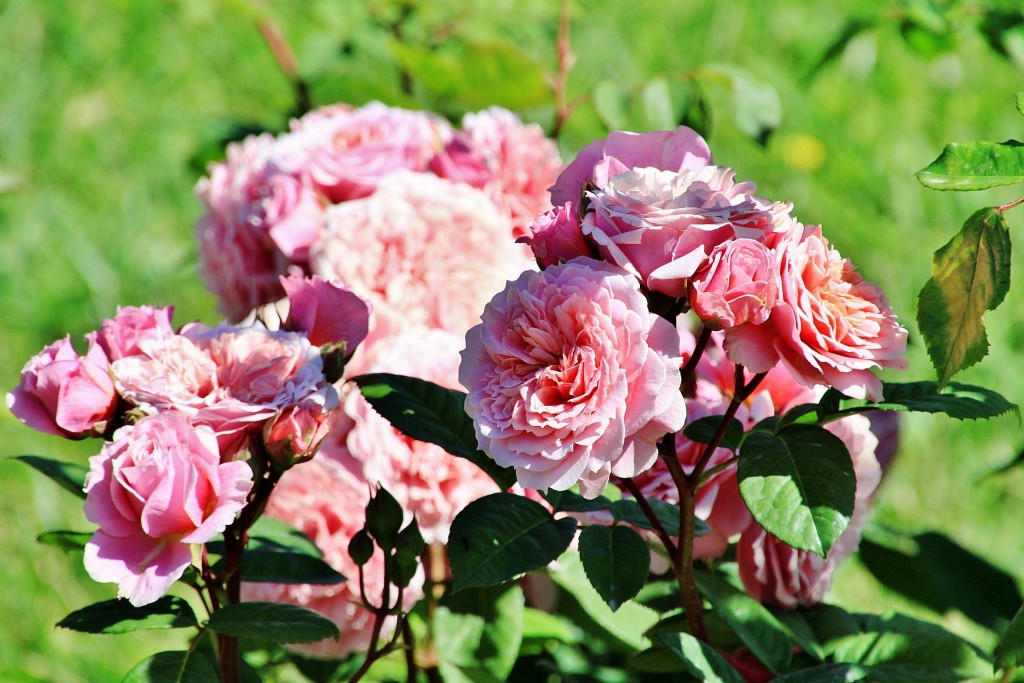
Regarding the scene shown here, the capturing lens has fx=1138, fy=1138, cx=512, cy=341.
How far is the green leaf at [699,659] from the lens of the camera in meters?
0.70

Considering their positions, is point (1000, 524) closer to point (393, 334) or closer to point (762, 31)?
point (393, 334)

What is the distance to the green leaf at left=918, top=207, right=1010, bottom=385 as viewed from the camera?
2.04 ft

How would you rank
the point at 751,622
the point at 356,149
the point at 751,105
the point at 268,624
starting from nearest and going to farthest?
the point at 268,624
the point at 751,622
the point at 356,149
the point at 751,105

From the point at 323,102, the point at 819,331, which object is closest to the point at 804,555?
the point at 819,331

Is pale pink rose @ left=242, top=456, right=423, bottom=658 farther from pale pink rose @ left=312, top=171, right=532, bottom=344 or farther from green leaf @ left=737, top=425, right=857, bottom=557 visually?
green leaf @ left=737, top=425, right=857, bottom=557

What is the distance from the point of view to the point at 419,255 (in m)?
1.11

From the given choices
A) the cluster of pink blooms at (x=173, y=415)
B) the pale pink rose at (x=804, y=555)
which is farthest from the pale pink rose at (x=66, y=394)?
the pale pink rose at (x=804, y=555)

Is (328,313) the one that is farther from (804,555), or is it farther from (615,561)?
(804,555)

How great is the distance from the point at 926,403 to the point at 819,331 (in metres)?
0.11

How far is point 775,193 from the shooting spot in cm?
247

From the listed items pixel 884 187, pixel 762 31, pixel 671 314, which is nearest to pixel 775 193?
pixel 884 187

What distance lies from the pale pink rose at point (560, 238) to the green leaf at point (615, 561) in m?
0.18

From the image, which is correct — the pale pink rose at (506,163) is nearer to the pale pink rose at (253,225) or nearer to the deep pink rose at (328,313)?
the pale pink rose at (253,225)

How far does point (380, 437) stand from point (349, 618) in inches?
6.6
